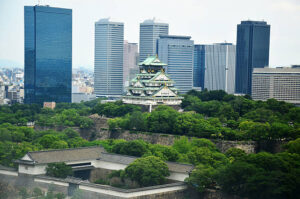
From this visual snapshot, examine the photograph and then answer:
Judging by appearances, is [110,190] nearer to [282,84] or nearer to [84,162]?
[84,162]

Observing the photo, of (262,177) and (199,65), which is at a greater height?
(199,65)

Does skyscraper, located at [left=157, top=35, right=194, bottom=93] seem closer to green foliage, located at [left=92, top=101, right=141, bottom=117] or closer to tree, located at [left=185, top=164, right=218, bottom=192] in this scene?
green foliage, located at [left=92, top=101, right=141, bottom=117]

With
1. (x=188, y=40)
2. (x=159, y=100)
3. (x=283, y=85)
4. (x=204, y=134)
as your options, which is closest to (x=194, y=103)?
(x=159, y=100)

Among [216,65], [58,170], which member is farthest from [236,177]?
[216,65]

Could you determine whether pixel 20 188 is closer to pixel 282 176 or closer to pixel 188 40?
pixel 282 176

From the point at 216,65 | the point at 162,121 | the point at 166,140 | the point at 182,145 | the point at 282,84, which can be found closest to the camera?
the point at 182,145

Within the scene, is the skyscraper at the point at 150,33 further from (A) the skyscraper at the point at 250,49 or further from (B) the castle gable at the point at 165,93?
(B) the castle gable at the point at 165,93

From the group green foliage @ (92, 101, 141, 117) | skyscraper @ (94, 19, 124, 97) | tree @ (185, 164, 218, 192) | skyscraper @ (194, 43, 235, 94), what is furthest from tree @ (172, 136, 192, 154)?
skyscraper @ (194, 43, 235, 94)

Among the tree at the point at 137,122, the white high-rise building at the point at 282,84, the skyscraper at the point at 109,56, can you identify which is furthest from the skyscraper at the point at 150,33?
the tree at the point at 137,122
